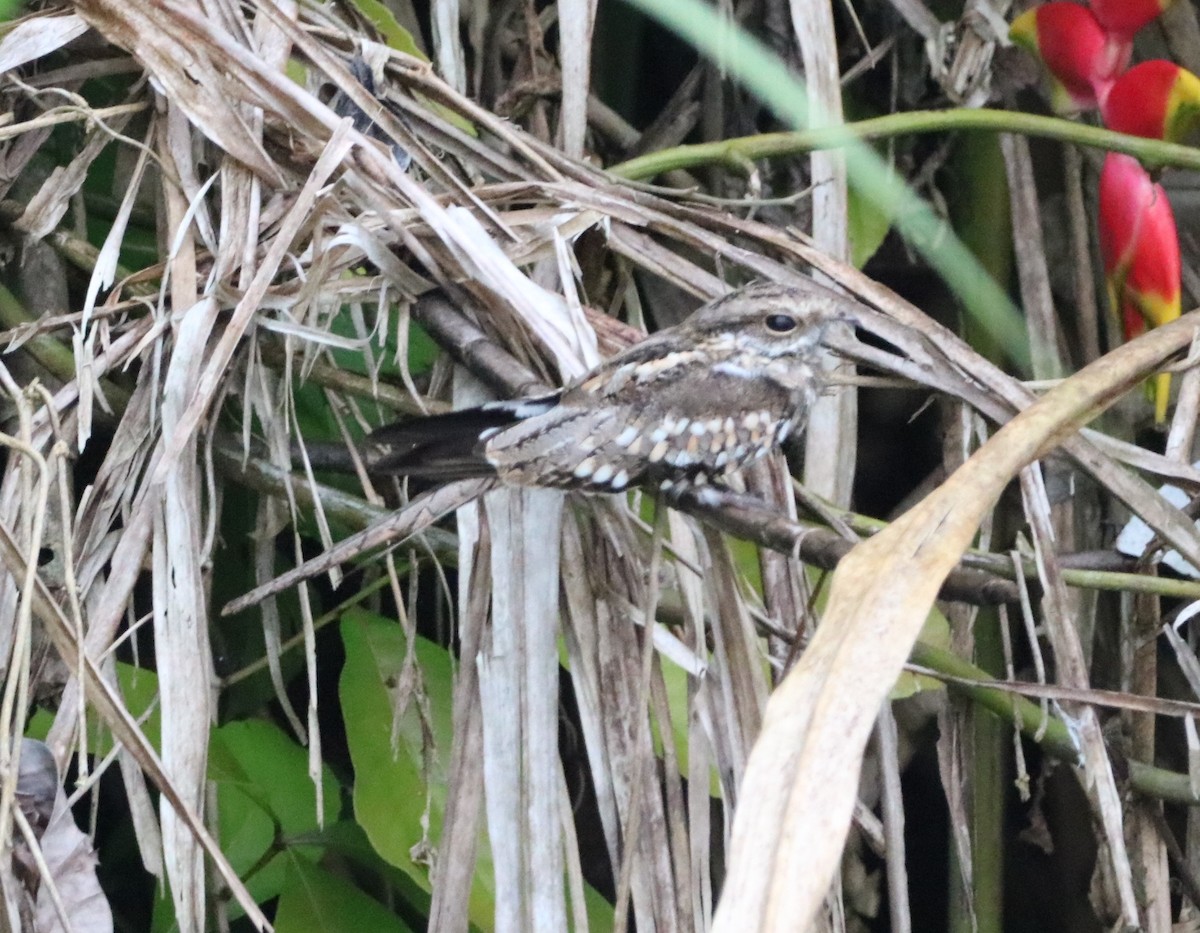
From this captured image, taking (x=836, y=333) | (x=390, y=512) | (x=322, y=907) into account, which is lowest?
(x=322, y=907)

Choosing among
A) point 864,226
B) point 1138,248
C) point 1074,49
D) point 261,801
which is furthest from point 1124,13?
point 261,801

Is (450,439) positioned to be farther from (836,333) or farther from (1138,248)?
(1138,248)

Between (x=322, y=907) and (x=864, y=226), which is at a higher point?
(x=864, y=226)

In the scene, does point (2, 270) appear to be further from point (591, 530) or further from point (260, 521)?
point (591, 530)

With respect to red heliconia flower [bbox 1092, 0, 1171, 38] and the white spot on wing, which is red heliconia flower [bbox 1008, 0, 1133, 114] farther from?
the white spot on wing

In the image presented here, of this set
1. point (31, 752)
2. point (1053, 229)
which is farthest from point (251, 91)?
point (1053, 229)

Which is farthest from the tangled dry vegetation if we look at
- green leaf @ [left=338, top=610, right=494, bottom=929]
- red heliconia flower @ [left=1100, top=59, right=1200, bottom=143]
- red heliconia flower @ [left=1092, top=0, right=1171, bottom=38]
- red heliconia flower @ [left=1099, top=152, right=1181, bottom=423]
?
red heliconia flower @ [left=1092, top=0, right=1171, bottom=38]

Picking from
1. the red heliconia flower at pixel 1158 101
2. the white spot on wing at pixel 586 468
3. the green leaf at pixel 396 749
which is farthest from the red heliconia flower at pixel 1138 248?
the green leaf at pixel 396 749
